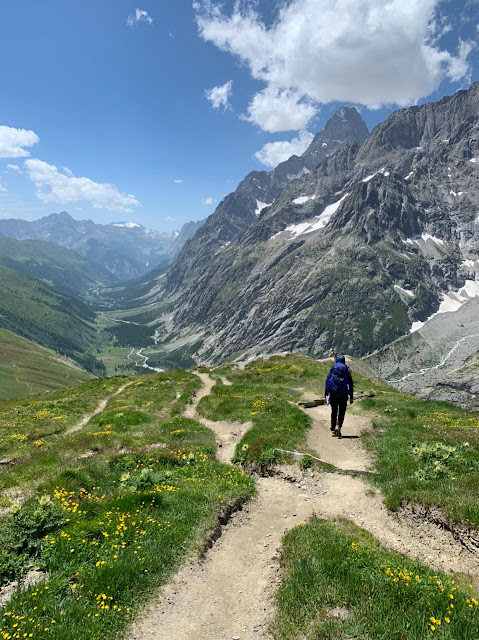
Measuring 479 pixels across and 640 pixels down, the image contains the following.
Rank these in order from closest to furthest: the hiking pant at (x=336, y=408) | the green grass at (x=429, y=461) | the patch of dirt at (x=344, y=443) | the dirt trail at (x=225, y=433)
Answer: the green grass at (x=429, y=461) < the patch of dirt at (x=344, y=443) < the hiking pant at (x=336, y=408) < the dirt trail at (x=225, y=433)

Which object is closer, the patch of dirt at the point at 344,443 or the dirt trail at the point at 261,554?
the dirt trail at the point at 261,554

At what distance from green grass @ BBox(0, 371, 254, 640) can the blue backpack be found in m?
7.87

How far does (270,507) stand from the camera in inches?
582

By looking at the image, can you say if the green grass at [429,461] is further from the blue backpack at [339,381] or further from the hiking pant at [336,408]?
the blue backpack at [339,381]

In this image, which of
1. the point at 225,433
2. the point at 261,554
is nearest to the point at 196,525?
the point at 261,554

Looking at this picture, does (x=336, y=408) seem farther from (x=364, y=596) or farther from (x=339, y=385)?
(x=364, y=596)

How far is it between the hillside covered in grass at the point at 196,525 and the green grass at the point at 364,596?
0.09 feet

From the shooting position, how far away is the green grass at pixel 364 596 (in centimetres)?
747

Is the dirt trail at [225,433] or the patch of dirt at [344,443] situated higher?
the patch of dirt at [344,443]

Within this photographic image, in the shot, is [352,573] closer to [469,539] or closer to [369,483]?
[469,539]

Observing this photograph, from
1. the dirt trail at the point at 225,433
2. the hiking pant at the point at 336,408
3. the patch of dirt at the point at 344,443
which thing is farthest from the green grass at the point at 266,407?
the hiking pant at the point at 336,408

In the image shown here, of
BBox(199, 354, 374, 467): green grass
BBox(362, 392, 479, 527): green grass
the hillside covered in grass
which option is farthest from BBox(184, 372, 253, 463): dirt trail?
BBox(362, 392, 479, 527): green grass

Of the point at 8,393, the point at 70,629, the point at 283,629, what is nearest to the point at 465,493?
the point at 283,629

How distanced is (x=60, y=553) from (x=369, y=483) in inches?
476
